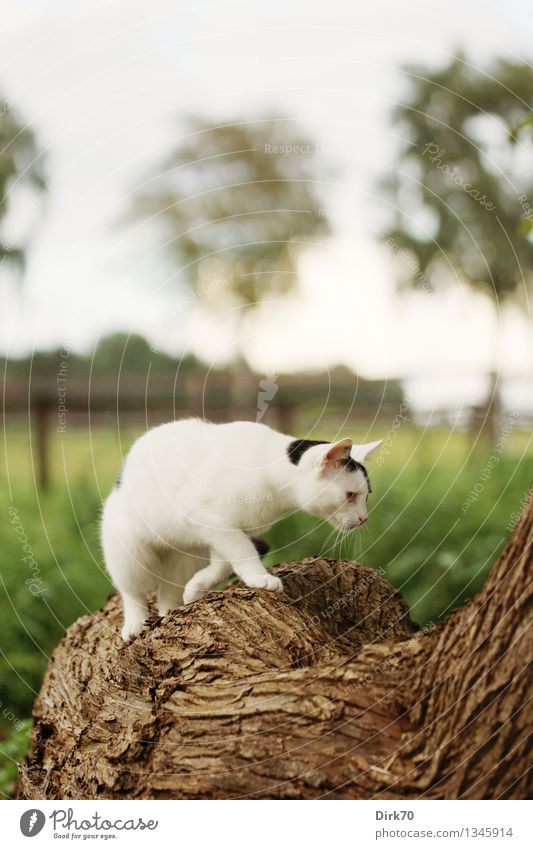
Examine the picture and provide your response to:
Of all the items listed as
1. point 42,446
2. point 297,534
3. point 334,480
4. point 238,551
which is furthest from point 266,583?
point 42,446

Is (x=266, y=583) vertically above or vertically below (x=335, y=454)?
below

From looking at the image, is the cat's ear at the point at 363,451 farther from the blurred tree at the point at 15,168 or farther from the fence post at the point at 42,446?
the fence post at the point at 42,446

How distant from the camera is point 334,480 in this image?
2.11 metres

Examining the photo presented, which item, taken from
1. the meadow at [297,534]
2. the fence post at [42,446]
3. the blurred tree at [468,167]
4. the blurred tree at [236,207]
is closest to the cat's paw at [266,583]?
the blurred tree at [236,207]

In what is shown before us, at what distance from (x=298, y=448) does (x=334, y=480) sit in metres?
0.15

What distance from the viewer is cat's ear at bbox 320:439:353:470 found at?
6.66ft

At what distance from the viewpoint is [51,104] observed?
2617 millimetres

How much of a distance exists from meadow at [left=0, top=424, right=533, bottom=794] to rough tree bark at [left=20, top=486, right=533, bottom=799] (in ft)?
3.15

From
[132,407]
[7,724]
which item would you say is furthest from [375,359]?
[7,724]

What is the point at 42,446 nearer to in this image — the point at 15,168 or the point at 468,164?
the point at 15,168

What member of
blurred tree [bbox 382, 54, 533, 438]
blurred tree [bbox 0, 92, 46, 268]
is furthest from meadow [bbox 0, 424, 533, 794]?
blurred tree [bbox 0, 92, 46, 268]

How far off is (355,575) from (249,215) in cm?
127

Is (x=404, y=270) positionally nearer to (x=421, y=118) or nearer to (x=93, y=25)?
(x=421, y=118)

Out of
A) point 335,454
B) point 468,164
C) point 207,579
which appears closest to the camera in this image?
point 335,454
